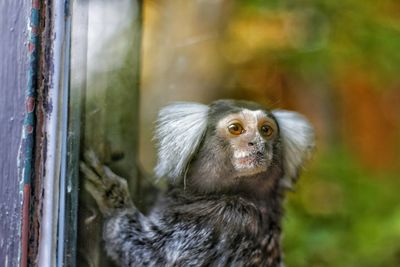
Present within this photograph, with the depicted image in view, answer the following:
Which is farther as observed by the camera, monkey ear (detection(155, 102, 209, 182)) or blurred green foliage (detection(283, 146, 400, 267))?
blurred green foliage (detection(283, 146, 400, 267))

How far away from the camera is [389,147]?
5.27 m

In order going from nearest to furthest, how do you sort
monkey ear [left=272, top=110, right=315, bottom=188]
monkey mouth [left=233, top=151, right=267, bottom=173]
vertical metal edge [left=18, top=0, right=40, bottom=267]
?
vertical metal edge [left=18, top=0, right=40, bottom=267] → monkey mouth [left=233, top=151, right=267, bottom=173] → monkey ear [left=272, top=110, right=315, bottom=188]

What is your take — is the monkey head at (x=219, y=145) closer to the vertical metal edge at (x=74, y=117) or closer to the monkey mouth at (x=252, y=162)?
the monkey mouth at (x=252, y=162)

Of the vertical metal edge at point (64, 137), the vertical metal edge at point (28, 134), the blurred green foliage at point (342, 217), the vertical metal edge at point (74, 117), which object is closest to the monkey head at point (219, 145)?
the vertical metal edge at point (74, 117)

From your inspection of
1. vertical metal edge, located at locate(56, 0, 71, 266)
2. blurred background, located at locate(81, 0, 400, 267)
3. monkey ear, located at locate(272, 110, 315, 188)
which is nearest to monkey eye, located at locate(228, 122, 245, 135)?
monkey ear, located at locate(272, 110, 315, 188)

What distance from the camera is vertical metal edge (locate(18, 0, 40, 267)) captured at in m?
1.52

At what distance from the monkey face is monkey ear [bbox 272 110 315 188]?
0.63 feet

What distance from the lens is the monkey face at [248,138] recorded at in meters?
2.26

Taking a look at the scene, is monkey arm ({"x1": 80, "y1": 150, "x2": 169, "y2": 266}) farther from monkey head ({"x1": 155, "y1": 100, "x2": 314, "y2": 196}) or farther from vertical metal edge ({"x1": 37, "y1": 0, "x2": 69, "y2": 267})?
vertical metal edge ({"x1": 37, "y1": 0, "x2": 69, "y2": 267})

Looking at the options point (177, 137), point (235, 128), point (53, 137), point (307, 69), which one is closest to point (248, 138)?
point (235, 128)

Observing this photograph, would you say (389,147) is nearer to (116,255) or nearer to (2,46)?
(116,255)

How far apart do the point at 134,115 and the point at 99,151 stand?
57cm

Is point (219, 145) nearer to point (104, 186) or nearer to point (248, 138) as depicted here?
point (248, 138)

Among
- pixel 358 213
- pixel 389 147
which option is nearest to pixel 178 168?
pixel 358 213
